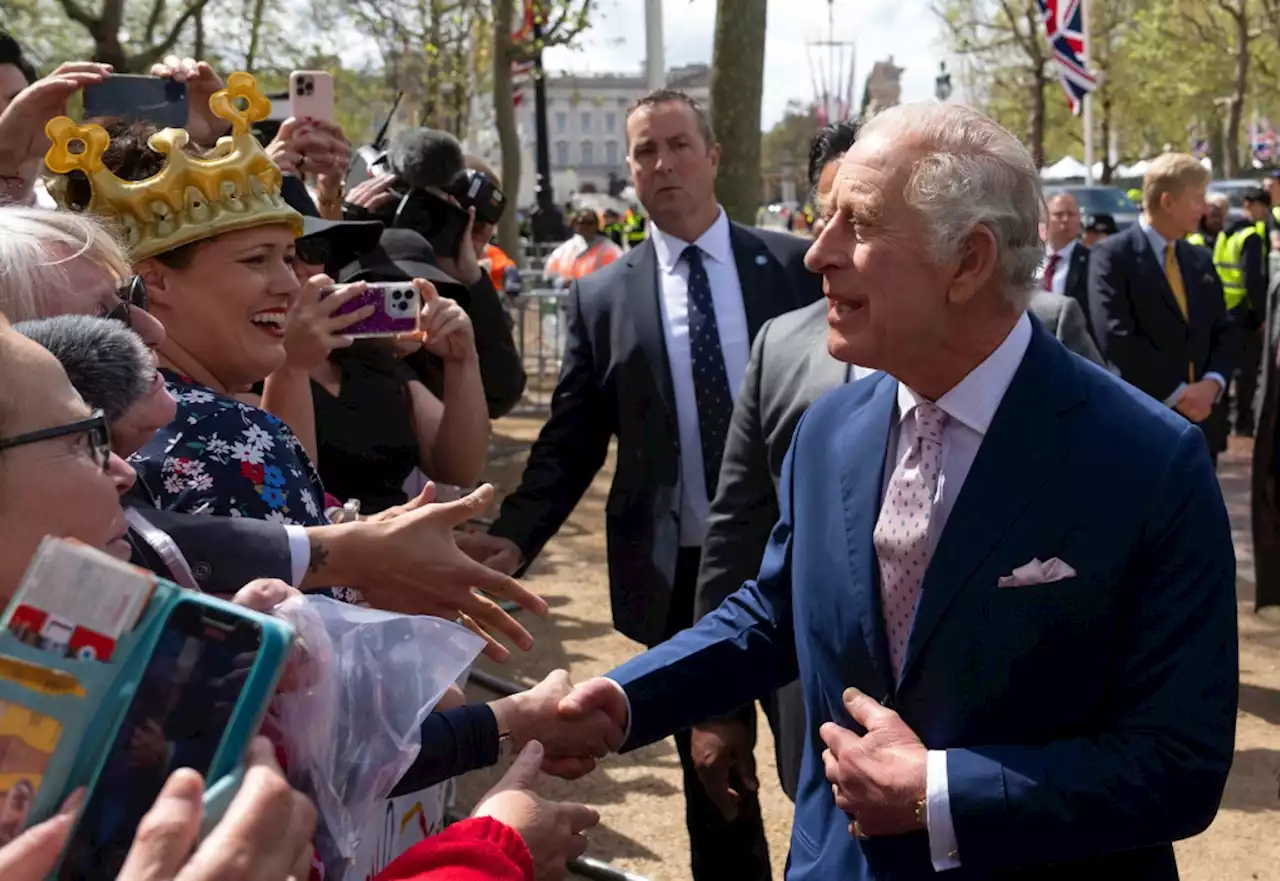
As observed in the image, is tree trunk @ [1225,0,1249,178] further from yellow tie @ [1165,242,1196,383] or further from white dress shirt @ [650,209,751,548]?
white dress shirt @ [650,209,751,548]

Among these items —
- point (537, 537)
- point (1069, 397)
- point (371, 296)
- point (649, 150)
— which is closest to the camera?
point (1069, 397)

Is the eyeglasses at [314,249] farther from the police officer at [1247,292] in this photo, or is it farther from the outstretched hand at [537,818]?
the police officer at [1247,292]

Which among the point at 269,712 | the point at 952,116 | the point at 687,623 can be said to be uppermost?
the point at 952,116

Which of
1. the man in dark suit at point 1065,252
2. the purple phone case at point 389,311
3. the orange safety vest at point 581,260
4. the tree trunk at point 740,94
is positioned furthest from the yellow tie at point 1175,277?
the orange safety vest at point 581,260

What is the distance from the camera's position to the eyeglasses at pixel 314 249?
361cm

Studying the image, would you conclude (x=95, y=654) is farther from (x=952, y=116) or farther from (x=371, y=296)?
(x=371, y=296)

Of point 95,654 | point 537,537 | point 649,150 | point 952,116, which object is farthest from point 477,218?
point 95,654

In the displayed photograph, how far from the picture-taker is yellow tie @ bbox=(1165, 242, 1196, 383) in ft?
27.7

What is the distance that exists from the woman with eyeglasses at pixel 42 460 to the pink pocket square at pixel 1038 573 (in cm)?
131

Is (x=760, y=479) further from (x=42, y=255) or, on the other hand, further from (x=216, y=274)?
(x=42, y=255)

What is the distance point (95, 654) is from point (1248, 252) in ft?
41.0

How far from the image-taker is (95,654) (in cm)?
128

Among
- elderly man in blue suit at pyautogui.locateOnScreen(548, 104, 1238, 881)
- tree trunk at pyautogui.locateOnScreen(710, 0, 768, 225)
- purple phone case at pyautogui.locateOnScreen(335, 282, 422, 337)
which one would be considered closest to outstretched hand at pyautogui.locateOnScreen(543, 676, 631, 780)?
elderly man in blue suit at pyautogui.locateOnScreen(548, 104, 1238, 881)

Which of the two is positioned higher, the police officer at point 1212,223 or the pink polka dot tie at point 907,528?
the police officer at point 1212,223
